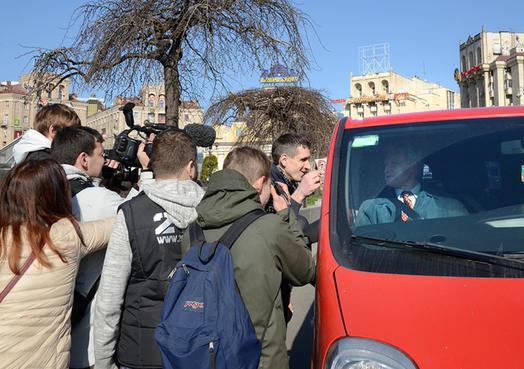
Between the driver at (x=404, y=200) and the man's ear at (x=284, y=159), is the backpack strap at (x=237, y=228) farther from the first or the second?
the man's ear at (x=284, y=159)

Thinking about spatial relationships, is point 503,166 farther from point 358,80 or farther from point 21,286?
point 358,80

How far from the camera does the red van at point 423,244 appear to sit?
1696 millimetres

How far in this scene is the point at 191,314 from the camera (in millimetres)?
2029

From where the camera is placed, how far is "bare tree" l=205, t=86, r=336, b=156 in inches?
1089

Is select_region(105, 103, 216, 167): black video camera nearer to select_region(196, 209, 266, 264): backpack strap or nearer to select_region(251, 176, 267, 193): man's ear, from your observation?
select_region(251, 176, 267, 193): man's ear

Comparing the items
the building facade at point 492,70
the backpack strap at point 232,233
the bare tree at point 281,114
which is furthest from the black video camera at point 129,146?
the building facade at point 492,70

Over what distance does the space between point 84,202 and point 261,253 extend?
118cm

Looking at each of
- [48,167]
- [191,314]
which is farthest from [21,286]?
[191,314]

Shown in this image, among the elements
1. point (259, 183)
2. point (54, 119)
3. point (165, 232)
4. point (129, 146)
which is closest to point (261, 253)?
point (259, 183)

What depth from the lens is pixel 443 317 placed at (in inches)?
68.0

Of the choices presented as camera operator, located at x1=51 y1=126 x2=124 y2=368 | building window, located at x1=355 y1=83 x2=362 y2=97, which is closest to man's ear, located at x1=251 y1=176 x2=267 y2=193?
camera operator, located at x1=51 y1=126 x2=124 y2=368

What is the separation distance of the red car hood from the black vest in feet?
3.34

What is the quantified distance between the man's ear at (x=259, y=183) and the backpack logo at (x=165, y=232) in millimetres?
469

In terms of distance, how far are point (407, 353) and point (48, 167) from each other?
1.78 metres
